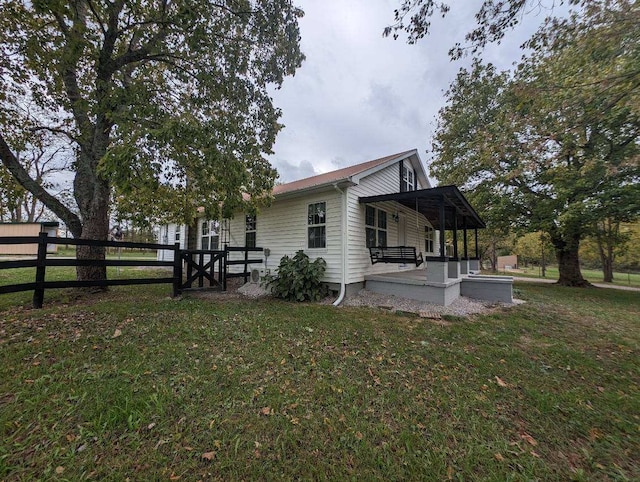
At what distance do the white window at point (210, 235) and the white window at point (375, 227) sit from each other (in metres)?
7.13

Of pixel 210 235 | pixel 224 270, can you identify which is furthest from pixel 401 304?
pixel 210 235

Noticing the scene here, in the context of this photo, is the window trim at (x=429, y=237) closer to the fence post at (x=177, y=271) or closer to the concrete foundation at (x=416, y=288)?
the concrete foundation at (x=416, y=288)

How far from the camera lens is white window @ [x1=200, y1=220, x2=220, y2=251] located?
11.8 metres

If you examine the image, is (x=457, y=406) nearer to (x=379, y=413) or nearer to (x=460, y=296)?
(x=379, y=413)

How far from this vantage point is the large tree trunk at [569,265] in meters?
13.4

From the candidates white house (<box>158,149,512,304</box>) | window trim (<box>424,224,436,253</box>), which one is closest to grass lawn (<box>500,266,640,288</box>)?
window trim (<box>424,224,436,253</box>)

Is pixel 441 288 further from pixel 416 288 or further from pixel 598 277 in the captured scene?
pixel 598 277

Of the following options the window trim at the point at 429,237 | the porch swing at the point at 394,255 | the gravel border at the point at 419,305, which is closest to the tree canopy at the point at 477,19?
the porch swing at the point at 394,255

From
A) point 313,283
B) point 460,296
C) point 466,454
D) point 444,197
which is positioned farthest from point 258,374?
point 460,296

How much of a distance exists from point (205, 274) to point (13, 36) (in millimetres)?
6240

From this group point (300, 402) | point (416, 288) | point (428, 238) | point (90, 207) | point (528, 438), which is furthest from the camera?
point (428, 238)

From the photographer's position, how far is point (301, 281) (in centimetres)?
708

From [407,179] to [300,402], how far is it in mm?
10209

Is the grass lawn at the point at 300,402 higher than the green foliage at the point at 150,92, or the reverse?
the green foliage at the point at 150,92
